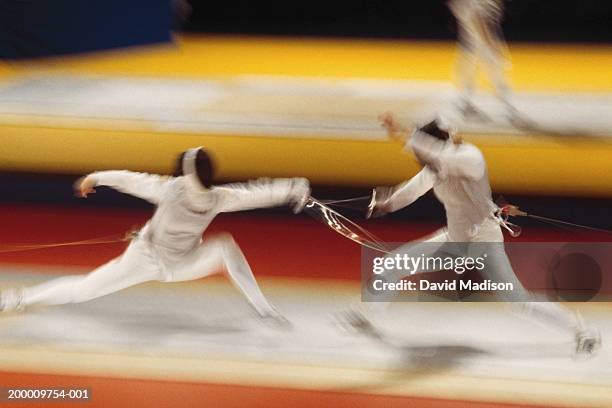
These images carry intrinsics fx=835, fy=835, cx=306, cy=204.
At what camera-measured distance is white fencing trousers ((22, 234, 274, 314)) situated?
2.47 metres

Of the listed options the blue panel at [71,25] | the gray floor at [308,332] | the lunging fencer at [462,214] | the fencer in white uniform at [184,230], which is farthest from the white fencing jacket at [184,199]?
the blue panel at [71,25]

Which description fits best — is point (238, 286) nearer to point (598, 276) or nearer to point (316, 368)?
point (316, 368)

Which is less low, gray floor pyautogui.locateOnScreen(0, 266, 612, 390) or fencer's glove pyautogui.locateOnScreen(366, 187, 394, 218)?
fencer's glove pyautogui.locateOnScreen(366, 187, 394, 218)

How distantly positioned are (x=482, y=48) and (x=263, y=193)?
0.88 metres

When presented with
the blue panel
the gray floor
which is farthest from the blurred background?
the blue panel

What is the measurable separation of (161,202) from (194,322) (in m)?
0.37

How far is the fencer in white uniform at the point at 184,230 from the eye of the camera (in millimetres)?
2439

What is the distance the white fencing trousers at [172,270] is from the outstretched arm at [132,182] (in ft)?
0.49

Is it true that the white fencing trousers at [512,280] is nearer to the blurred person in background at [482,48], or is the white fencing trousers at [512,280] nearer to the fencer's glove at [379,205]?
the fencer's glove at [379,205]

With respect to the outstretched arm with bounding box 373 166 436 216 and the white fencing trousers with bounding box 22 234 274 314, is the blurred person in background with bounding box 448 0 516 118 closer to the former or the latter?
the outstretched arm with bounding box 373 166 436 216

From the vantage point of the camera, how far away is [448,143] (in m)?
2.38

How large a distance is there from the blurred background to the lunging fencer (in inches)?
1.7

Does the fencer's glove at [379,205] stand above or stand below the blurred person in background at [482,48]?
below

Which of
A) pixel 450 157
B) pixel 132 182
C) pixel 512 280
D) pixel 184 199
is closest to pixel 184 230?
pixel 184 199
